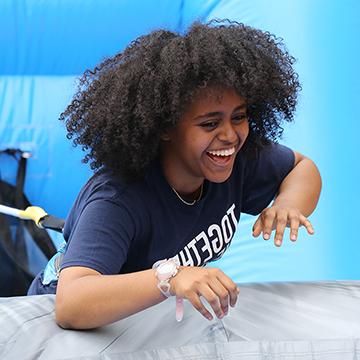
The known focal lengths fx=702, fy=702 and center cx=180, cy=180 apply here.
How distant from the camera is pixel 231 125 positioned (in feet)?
2.82

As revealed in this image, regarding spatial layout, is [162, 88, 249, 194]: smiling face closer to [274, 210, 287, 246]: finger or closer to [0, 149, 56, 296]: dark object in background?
[274, 210, 287, 246]: finger

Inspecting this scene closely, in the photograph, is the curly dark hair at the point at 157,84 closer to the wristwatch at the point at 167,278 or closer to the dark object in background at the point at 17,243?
the wristwatch at the point at 167,278

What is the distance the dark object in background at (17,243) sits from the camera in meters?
1.73

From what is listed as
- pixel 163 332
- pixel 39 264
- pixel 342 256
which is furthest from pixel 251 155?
pixel 39 264

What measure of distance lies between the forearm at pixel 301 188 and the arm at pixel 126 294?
328 mm

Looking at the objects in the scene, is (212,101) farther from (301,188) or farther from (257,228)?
(301,188)

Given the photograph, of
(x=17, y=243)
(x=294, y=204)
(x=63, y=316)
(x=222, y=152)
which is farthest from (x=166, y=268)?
(x=17, y=243)

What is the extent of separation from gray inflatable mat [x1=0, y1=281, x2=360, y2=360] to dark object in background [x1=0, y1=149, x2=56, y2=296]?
0.99 meters

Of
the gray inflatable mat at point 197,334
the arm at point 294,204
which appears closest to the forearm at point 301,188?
the arm at point 294,204

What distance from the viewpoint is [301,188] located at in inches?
40.9

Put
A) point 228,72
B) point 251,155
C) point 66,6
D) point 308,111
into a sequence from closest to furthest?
point 228,72, point 251,155, point 308,111, point 66,6

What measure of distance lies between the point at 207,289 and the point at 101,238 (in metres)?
0.18

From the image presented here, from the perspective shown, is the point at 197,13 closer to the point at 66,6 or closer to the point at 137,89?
the point at 66,6

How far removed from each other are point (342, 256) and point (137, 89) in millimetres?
768
